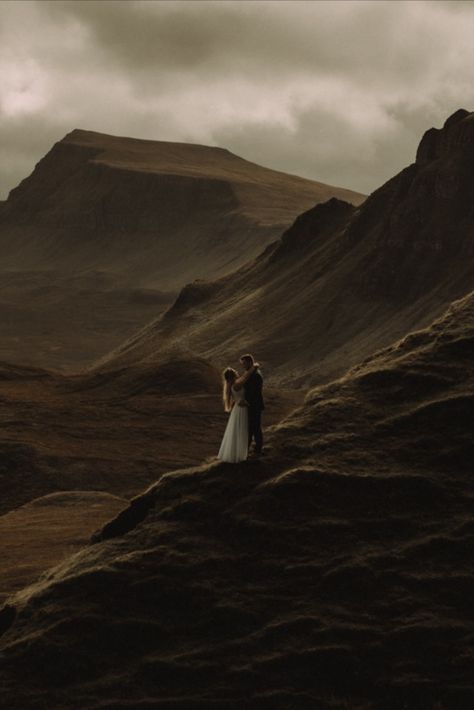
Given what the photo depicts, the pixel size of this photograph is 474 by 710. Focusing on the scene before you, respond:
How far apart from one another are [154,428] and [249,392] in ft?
100

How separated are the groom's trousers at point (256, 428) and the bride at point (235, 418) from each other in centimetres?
9

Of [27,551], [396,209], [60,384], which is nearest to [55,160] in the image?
[396,209]

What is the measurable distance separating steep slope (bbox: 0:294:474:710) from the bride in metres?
0.21

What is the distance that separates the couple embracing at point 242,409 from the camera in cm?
1337

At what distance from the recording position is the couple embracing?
13367mm

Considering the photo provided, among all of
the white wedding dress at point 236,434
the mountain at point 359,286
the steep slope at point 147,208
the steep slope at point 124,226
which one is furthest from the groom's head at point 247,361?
the steep slope at point 147,208

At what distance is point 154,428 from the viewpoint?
43.9m

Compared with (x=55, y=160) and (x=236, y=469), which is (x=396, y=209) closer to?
(x=236, y=469)

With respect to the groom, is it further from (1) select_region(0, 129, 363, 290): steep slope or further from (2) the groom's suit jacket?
(1) select_region(0, 129, 363, 290): steep slope

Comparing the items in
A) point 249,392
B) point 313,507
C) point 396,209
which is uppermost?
point 396,209

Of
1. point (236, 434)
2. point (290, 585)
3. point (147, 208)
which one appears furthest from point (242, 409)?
point (147, 208)

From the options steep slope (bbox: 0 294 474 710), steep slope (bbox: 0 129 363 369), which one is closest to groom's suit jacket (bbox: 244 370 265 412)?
steep slope (bbox: 0 294 474 710)

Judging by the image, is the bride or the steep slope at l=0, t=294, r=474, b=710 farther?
the bride

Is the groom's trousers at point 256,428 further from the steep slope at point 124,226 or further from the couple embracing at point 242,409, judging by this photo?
the steep slope at point 124,226
